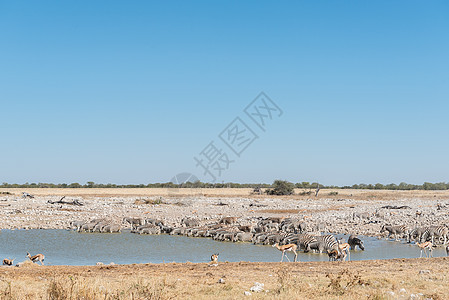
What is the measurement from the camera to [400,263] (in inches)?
548

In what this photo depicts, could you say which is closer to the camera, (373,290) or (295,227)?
(373,290)

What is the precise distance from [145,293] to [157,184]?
11519 cm

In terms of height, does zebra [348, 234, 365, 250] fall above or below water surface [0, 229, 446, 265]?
above

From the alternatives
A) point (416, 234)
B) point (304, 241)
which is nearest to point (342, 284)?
point (304, 241)

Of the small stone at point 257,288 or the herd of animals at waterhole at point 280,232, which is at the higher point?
the small stone at point 257,288

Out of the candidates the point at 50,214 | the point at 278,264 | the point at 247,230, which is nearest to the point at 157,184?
the point at 50,214

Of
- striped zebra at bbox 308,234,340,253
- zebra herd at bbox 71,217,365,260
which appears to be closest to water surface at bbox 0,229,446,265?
striped zebra at bbox 308,234,340,253

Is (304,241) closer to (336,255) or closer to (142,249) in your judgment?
(336,255)

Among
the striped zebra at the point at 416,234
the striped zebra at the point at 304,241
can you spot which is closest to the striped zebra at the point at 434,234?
the striped zebra at the point at 416,234

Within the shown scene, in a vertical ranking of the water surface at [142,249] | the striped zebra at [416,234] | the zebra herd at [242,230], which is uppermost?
the striped zebra at [416,234]

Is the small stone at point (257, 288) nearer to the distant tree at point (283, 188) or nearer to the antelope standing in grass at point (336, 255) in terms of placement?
the antelope standing in grass at point (336, 255)

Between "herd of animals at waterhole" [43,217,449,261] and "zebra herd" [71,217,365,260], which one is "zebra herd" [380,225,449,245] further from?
Result: "zebra herd" [71,217,365,260]

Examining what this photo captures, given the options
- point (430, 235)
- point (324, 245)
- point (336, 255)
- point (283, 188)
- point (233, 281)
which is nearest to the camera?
point (233, 281)

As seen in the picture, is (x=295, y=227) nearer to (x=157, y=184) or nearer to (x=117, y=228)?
(x=117, y=228)
